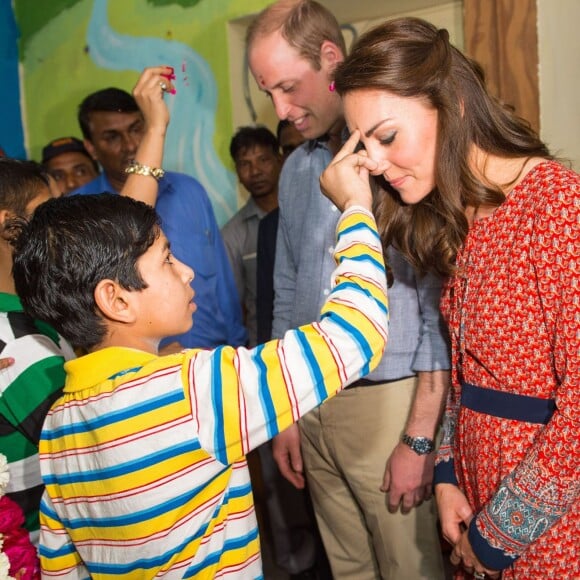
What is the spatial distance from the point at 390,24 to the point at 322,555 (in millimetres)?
1908

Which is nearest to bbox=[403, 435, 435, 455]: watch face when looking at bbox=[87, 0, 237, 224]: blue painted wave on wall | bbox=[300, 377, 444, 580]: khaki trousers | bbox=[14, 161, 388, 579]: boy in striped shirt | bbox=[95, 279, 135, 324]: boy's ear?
bbox=[300, 377, 444, 580]: khaki trousers

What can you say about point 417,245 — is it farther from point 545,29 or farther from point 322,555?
point 322,555

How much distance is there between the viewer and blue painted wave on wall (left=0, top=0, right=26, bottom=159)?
12.3 feet

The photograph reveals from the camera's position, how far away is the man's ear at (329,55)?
168 centimetres

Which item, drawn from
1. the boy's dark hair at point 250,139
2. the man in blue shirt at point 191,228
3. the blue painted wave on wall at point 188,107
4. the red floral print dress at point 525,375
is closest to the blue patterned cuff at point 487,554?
the red floral print dress at point 525,375

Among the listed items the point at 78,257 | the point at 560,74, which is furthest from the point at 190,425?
the point at 560,74

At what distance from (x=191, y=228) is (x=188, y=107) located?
1.34m

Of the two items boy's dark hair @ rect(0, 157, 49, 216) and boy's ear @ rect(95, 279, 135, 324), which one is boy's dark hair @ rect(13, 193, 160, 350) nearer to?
boy's ear @ rect(95, 279, 135, 324)

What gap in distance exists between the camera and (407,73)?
45.4 inches

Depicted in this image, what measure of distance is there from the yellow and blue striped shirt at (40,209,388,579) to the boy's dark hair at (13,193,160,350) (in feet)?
0.27

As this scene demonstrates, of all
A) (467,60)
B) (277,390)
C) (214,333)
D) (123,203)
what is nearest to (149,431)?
(277,390)

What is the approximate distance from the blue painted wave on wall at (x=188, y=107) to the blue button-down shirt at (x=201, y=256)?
1.03 m

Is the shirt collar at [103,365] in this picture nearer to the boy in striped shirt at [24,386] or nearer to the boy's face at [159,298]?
the boy's face at [159,298]

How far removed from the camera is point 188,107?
328cm
